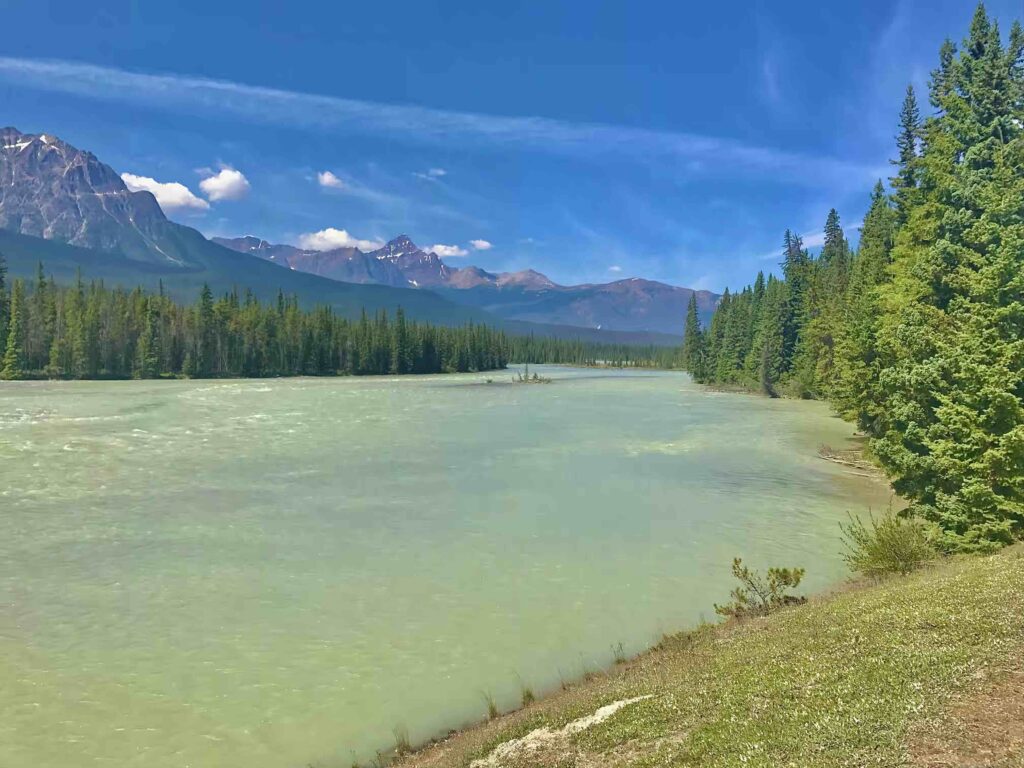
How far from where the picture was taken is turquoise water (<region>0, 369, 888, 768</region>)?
12641 mm

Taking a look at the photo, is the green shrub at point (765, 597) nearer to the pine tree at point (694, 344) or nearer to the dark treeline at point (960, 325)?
the dark treeline at point (960, 325)

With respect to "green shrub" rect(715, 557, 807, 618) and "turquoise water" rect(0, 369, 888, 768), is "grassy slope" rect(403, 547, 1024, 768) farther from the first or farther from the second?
"turquoise water" rect(0, 369, 888, 768)

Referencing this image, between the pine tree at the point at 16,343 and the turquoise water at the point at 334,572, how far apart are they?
9744 centimetres

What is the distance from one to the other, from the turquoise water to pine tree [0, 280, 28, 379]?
320ft

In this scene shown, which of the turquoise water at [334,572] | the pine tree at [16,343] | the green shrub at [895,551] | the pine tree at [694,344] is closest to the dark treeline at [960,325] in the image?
the green shrub at [895,551]

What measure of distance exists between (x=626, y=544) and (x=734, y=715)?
1561cm

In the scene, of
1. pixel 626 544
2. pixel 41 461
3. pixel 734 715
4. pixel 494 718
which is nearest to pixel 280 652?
pixel 494 718

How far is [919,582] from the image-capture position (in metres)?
13.9

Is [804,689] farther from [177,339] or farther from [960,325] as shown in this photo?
[177,339]

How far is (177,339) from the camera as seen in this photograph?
147750mm

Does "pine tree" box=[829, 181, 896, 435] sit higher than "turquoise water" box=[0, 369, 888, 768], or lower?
higher

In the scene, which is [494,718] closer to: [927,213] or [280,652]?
[280,652]

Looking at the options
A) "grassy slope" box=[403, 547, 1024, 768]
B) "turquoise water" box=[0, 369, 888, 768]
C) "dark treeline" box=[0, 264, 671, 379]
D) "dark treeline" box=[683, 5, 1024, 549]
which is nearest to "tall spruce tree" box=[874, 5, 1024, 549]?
"dark treeline" box=[683, 5, 1024, 549]

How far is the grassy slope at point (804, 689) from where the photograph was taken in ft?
24.8
